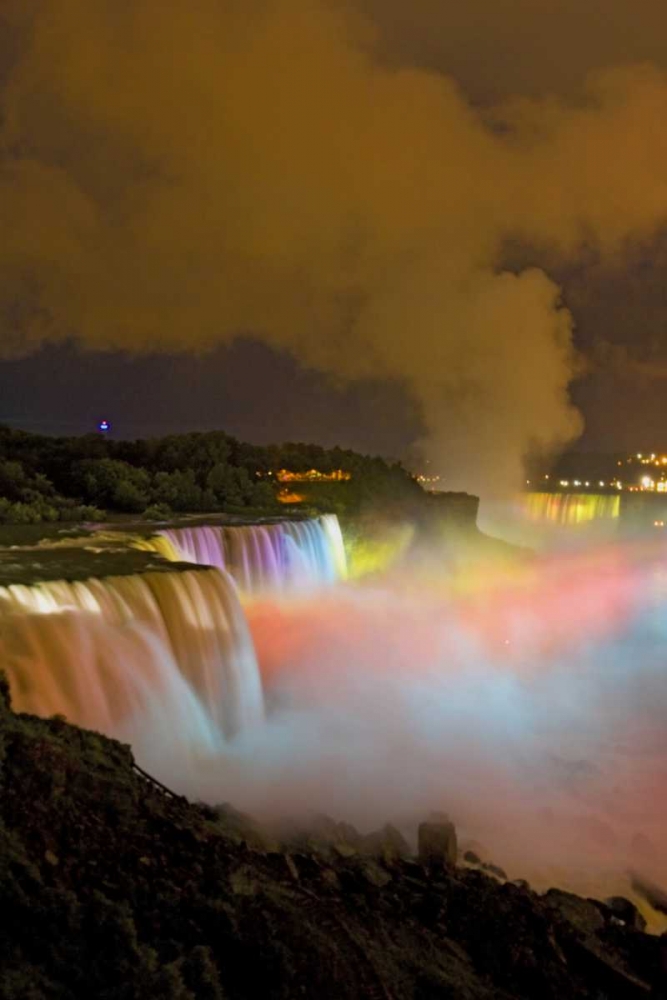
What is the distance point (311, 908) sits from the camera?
17.8 feet

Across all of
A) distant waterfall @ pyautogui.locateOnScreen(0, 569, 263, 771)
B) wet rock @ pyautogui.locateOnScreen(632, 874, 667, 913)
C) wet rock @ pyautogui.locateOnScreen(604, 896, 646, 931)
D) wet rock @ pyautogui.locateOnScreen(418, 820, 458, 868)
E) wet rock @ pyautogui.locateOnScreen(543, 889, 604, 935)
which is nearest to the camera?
wet rock @ pyautogui.locateOnScreen(543, 889, 604, 935)

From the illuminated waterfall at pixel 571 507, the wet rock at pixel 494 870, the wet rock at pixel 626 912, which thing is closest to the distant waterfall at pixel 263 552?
the wet rock at pixel 494 870

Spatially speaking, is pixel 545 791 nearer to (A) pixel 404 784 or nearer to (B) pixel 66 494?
(A) pixel 404 784

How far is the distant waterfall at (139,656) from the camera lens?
9469 mm

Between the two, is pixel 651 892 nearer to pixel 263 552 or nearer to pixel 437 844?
pixel 437 844

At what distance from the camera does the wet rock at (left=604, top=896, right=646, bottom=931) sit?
23.7 feet

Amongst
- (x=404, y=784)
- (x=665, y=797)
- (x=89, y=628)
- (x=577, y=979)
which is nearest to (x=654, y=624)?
(x=665, y=797)

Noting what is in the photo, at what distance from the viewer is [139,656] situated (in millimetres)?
10766

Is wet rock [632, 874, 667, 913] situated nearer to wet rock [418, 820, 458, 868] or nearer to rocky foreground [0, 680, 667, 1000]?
rocky foreground [0, 680, 667, 1000]

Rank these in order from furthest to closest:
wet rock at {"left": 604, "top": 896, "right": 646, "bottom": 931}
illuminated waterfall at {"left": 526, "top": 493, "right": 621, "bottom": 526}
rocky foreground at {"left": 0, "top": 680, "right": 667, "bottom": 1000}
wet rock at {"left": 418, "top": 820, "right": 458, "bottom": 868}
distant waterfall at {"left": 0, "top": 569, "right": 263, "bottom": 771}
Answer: illuminated waterfall at {"left": 526, "top": 493, "right": 621, "bottom": 526}, distant waterfall at {"left": 0, "top": 569, "right": 263, "bottom": 771}, wet rock at {"left": 418, "top": 820, "right": 458, "bottom": 868}, wet rock at {"left": 604, "top": 896, "right": 646, "bottom": 931}, rocky foreground at {"left": 0, "top": 680, "right": 667, "bottom": 1000}

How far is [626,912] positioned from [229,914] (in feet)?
13.8

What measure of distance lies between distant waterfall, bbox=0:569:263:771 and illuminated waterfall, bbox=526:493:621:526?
43306mm

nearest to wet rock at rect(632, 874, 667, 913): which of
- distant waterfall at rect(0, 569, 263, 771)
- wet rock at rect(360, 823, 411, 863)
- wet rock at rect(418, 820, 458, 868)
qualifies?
wet rock at rect(418, 820, 458, 868)

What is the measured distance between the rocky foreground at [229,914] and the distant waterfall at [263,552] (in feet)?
33.6
